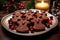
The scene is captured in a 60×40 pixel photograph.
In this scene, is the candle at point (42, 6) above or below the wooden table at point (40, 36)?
above

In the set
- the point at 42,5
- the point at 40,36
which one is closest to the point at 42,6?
the point at 42,5

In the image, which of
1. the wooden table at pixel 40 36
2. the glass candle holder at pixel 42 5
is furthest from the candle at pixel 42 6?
the wooden table at pixel 40 36

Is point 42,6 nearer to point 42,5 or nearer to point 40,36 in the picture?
point 42,5

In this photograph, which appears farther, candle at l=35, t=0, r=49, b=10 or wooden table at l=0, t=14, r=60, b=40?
candle at l=35, t=0, r=49, b=10

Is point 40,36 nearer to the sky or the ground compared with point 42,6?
nearer to the ground

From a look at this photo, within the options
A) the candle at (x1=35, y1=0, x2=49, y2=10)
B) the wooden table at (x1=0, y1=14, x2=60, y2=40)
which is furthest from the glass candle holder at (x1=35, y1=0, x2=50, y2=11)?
the wooden table at (x1=0, y1=14, x2=60, y2=40)

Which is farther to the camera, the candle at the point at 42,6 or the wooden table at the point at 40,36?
the candle at the point at 42,6

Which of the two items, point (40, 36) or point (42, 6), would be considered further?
point (42, 6)

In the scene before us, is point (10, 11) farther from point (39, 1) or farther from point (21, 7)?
point (39, 1)

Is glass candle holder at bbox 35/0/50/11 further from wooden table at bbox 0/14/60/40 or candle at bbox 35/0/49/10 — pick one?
wooden table at bbox 0/14/60/40

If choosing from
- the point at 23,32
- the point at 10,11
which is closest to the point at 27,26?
the point at 23,32

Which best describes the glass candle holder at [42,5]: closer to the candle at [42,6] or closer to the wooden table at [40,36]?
the candle at [42,6]
